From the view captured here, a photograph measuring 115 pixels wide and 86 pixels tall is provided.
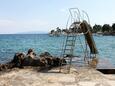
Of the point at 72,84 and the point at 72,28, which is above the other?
the point at 72,28

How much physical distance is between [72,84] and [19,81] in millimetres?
2466

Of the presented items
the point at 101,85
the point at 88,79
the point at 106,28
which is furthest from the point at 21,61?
the point at 106,28

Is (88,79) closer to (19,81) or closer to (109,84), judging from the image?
(109,84)

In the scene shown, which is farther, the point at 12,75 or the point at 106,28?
the point at 106,28

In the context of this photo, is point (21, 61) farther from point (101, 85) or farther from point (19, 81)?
point (101, 85)

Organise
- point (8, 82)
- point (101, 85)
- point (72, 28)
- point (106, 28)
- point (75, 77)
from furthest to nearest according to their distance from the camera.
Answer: point (106, 28) → point (72, 28) → point (75, 77) → point (8, 82) → point (101, 85)

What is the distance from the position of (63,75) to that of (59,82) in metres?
1.85

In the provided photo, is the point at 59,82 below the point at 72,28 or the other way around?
below

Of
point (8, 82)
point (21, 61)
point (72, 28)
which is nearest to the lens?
point (8, 82)

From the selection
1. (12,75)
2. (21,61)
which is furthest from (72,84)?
(21,61)

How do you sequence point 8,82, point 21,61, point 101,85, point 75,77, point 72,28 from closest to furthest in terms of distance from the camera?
point 101,85
point 8,82
point 75,77
point 72,28
point 21,61

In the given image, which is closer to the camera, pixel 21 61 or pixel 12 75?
pixel 12 75

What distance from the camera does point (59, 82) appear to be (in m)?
12.4

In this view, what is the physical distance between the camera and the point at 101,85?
11.7 meters
